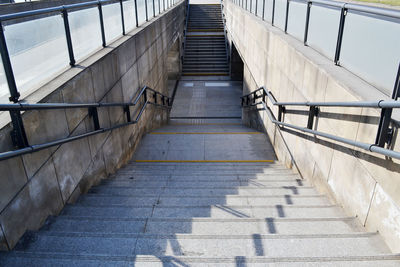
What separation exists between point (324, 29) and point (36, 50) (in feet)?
12.3

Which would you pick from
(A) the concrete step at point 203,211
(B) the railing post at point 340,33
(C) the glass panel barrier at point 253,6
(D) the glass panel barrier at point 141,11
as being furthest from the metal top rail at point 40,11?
(C) the glass panel barrier at point 253,6

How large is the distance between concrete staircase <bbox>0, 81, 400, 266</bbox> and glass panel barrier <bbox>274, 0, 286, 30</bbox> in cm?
345

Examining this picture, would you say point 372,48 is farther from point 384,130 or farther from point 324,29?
point 324,29

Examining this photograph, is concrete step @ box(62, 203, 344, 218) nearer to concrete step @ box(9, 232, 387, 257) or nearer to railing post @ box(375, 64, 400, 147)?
concrete step @ box(9, 232, 387, 257)

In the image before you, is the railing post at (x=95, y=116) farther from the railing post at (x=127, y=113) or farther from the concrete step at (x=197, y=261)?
the concrete step at (x=197, y=261)

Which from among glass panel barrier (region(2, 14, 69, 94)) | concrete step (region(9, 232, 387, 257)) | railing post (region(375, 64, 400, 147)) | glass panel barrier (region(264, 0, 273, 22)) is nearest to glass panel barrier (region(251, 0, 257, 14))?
glass panel barrier (region(264, 0, 273, 22))

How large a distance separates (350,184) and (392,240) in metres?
0.78

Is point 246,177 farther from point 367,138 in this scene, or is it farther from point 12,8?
point 12,8


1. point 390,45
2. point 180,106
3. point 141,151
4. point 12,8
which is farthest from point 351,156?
point 180,106

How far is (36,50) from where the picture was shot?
10.9ft

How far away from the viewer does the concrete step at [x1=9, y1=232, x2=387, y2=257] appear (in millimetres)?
2537

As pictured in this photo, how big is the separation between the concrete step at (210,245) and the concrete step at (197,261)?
0.44ft

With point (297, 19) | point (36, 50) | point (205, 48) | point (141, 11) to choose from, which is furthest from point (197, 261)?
point (205, 48)

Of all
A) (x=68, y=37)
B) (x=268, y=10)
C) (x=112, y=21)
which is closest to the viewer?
(x=68, y=37)
